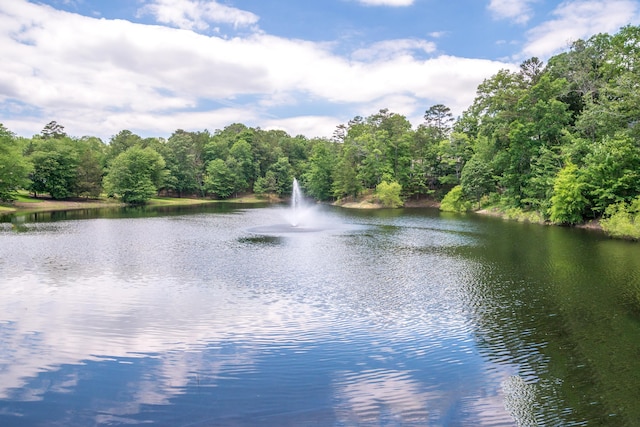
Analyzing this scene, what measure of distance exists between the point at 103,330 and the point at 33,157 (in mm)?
72327

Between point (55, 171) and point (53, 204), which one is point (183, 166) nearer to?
point (55, 171)

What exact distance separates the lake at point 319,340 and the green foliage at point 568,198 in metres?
15.6

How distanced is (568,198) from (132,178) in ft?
238

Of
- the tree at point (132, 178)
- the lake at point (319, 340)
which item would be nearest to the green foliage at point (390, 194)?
the tree at point (132, 178)

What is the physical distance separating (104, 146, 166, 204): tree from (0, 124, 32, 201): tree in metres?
16.4

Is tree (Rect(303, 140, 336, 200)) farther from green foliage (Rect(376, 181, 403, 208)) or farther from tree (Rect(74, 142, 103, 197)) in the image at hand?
tree (Rect(74, 142, 103, 197))

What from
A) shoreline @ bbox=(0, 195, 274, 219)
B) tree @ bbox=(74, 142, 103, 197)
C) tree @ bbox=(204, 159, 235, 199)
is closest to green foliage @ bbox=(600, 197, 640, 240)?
shoreline @ bbox=(0, 195, 274, 219)

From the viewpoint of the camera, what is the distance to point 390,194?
78.0m

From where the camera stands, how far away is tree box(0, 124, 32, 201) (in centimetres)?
6016

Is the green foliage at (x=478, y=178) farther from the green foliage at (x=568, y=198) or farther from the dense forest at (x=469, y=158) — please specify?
the green foliage at (x=568, y=198)

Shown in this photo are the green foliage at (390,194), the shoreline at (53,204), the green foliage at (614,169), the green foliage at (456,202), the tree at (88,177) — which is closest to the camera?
the green foliage at (614,169)

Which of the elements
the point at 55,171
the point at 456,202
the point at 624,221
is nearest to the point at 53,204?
the point at 55,171

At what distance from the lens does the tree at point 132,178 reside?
266ft

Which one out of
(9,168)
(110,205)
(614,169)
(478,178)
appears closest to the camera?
(614,169)
